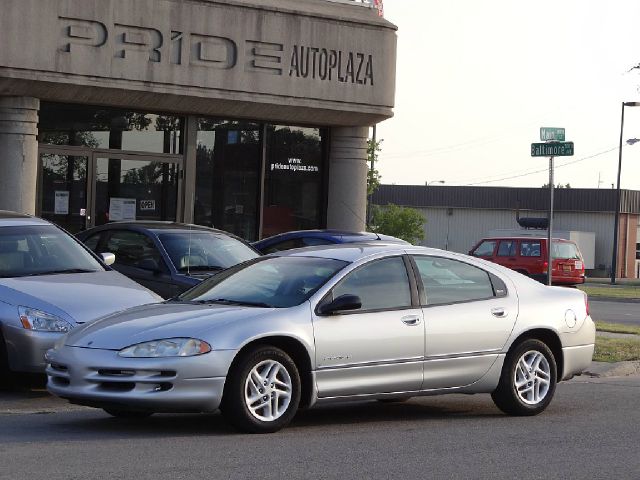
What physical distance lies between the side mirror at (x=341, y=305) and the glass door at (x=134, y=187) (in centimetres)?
1195

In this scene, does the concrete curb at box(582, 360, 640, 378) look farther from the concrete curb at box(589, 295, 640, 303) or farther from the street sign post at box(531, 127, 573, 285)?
the concrete curb at box(589, 295, 640, 303)

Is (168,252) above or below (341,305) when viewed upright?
above

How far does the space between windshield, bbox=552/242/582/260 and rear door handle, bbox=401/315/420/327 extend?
86.3ft

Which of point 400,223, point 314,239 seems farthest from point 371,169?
point 314,239

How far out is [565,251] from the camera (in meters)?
35.5

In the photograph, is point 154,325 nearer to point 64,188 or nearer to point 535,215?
point 64,188

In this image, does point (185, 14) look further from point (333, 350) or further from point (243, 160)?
point (333, 350)

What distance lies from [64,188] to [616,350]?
31.2 feet

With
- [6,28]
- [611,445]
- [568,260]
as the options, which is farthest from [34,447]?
[568,260]

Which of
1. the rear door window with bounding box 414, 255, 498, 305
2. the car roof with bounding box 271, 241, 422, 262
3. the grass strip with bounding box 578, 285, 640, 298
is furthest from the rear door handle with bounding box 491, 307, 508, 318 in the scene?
the grass strip with bounding box 578, 285, 640, 298

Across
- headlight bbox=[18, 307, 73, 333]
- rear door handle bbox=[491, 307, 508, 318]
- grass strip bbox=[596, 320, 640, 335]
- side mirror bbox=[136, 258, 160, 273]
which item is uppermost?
side mirror bbox=[136, 258, 160, 273]

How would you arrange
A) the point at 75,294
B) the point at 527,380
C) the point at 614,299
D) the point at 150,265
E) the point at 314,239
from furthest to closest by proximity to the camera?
the point at 614,299, the point at 314,239, the point at 150,265, the point at 75,294, the point at 527,380

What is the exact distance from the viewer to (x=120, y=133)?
20.5 meters

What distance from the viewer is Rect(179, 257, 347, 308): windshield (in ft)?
30.3
